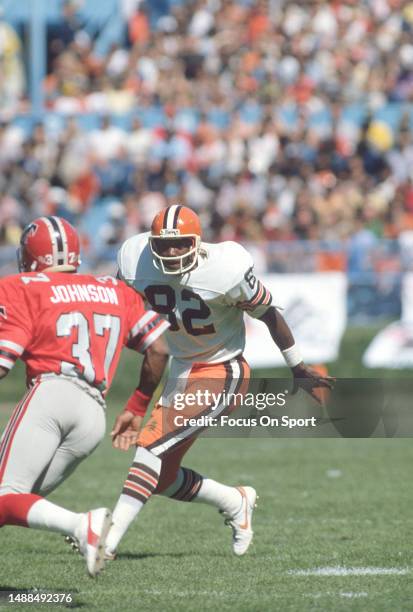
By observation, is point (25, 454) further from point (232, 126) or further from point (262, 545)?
point (232, 126)

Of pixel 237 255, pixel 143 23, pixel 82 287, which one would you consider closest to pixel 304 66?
pixel 143 23

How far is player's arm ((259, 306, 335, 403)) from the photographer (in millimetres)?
6112

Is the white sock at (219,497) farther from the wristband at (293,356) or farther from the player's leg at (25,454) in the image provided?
the player's leg at (25,454)

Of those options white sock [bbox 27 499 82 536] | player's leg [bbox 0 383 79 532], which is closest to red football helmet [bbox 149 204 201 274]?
player's leg [bbox 0 383 79 532]

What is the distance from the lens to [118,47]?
671 inches

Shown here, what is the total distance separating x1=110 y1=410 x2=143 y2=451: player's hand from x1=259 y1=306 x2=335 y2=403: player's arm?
1.18 metres

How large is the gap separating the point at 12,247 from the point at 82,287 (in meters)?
8.49

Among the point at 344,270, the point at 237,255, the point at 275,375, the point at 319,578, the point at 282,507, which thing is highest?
the point at 237,255

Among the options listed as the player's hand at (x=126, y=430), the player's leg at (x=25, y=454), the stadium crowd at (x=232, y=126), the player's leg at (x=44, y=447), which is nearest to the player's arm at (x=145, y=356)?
the player's hand at (x=126, y=430)

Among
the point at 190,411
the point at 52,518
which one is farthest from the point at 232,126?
the point at 52,518

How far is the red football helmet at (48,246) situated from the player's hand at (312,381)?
1487 mm

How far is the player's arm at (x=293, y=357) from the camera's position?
6.11 metres

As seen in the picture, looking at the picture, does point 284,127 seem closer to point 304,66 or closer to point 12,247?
point 304,66

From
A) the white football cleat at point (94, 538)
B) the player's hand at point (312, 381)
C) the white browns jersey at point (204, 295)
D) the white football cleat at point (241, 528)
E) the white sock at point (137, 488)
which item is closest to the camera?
the white football cleat at point (94, 538)
